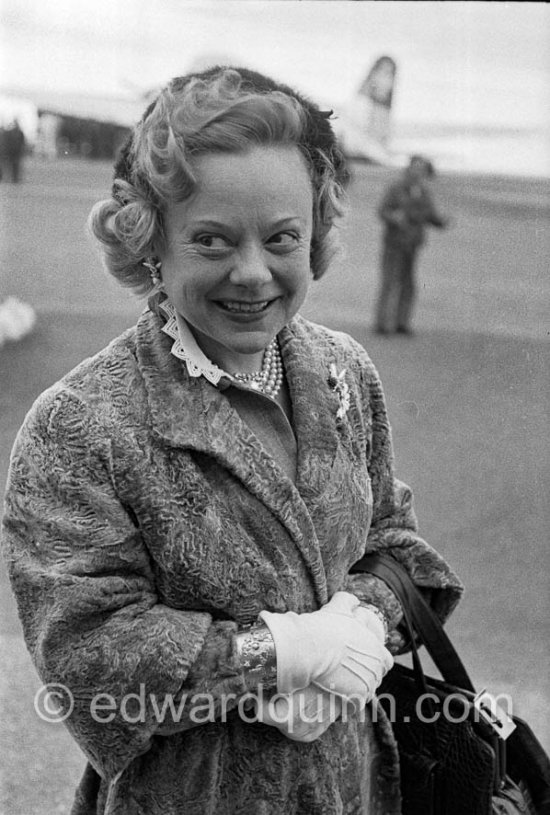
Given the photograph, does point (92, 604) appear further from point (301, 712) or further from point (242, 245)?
point (242, 245)

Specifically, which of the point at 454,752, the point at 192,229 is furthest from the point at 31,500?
the point at 454,752

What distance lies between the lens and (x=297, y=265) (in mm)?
1317

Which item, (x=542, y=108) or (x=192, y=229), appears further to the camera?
(x=542, y=108)

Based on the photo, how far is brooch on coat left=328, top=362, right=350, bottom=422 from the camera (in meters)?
1.50

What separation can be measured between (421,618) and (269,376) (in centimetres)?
50

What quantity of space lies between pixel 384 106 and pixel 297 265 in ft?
6.16

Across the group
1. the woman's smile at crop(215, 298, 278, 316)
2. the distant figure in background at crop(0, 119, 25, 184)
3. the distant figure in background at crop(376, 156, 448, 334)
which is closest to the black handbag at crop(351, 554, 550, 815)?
the woman's smile at crop(215, 298, 278, 316)

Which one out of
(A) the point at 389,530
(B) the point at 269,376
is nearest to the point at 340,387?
(B) the point at 269,376

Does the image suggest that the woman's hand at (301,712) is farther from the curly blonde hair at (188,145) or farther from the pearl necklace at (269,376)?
the curly blonde hair at (188,145)

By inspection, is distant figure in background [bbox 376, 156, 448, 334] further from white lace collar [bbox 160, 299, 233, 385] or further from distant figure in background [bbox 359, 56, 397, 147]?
white lace collar [bbox 160, 299, 233, 385]

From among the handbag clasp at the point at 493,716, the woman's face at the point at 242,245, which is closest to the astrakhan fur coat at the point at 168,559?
the woman's face at the point at 242,245

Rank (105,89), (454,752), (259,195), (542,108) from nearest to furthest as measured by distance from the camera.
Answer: (259,195), (454,752), (105,89), (542,108)

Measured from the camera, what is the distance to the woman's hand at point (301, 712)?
51.6 inches

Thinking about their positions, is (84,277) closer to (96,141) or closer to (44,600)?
(96,141)
